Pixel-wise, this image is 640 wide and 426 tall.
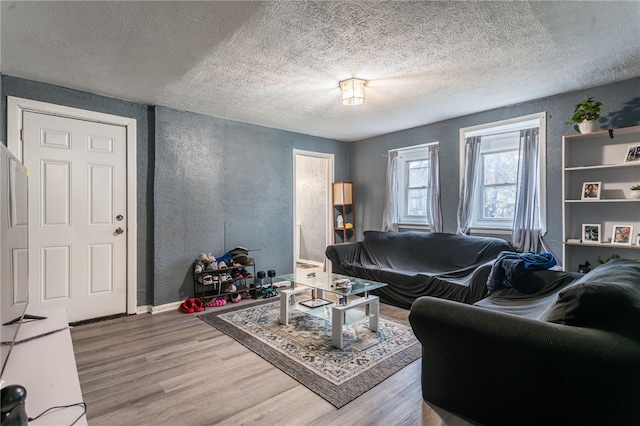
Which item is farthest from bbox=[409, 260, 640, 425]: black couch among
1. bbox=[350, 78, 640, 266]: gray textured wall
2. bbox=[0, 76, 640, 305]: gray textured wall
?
bbox=[0, 76, 640, 305]: gray textured wall

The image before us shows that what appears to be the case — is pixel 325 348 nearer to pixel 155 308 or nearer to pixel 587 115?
pixel 155 308

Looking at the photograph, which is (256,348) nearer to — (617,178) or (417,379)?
(417,379)

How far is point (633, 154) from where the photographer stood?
9.32 feet

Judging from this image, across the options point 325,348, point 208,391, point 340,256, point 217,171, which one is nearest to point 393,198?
point 340,256

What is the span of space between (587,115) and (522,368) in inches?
105

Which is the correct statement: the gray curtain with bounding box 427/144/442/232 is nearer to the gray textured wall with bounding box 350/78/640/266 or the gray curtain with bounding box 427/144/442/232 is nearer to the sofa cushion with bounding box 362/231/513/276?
the gray textured wall with bounding box 350/78/640/266

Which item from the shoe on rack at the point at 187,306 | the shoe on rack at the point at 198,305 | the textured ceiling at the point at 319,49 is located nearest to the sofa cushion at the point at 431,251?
the textured ceiling at the point at 319,49

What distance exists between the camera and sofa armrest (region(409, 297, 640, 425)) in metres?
1.34

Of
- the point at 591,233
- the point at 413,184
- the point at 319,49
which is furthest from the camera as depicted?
the point at 413,184

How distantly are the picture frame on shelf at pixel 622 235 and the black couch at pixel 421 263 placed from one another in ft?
2.86

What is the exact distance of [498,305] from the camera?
2502 mm

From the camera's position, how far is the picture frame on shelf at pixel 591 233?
9.87ft

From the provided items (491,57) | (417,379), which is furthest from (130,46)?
(417,379)

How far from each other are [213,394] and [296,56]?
2497 millimetres
